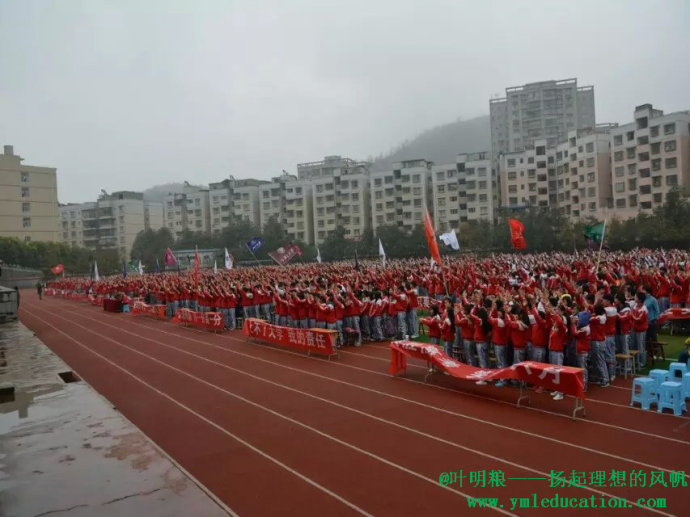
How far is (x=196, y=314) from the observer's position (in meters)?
22.7

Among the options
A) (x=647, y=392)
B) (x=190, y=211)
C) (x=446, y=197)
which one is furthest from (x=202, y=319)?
(x=190, y=211)

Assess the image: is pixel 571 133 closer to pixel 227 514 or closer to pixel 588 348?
pixel 588 348

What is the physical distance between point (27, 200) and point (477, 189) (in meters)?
63.9

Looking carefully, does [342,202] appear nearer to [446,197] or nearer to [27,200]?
[446,197]

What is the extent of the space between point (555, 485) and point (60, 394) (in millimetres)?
10036

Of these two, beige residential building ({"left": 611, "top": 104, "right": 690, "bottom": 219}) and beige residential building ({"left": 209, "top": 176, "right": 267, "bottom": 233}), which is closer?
beige residential building ({"left": 611, "top": 104, "right": 690, "bottom": 219})

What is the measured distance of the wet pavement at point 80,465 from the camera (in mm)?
6156

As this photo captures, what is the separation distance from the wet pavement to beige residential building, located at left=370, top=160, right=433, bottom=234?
68569mm

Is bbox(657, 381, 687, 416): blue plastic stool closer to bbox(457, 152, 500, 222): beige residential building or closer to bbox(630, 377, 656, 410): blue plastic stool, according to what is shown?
bbox(630, 377, 656, 410): blue plastic stool

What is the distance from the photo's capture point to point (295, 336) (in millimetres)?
15984

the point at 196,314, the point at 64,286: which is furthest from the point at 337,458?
the point at 64,286

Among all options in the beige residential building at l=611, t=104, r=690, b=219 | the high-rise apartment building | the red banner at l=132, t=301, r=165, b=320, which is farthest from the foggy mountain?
the red banner at l=132, t=301, r=165, b=320

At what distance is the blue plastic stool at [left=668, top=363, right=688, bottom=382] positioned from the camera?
8906mm

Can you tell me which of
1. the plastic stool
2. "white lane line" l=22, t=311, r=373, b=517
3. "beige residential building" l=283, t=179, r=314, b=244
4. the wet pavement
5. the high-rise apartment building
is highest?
the high-rise apartment building
